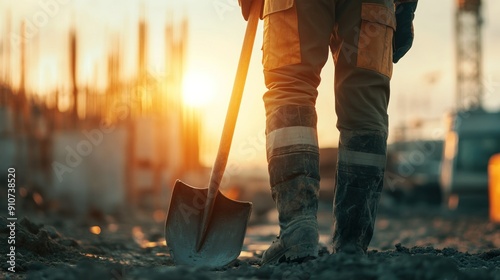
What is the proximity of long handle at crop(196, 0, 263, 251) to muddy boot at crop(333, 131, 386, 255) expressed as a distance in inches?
20.2

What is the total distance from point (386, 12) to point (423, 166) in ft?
118

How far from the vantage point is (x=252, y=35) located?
330cm

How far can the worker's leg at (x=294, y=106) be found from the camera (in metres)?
2.96

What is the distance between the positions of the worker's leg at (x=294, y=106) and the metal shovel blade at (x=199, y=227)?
299 mm

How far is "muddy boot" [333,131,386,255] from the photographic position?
302cm

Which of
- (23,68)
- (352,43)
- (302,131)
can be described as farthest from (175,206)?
(23,68)

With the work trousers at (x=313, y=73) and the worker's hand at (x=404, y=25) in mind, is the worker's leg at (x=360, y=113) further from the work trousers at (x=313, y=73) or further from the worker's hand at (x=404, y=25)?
the worker's hand at (x=404, y=25)

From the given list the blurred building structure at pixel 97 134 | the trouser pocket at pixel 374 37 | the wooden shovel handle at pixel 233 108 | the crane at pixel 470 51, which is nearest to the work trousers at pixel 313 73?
the trouser pocket at pixel 374 37

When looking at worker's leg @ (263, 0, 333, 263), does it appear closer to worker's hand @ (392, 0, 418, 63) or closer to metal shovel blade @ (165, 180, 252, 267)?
metal shovel blade @ (165, 180, 252, 267)

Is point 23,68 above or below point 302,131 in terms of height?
above

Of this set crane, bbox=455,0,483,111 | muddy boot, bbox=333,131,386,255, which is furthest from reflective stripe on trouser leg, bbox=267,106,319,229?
crane, bbox=455,0,483,111

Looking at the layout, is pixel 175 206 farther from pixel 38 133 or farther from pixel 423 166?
pixel 423 166

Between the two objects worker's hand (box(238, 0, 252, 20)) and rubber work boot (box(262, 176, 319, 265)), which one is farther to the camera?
worker's hand (box(238, 0, 252, 20))

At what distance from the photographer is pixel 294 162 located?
9.75 feet
